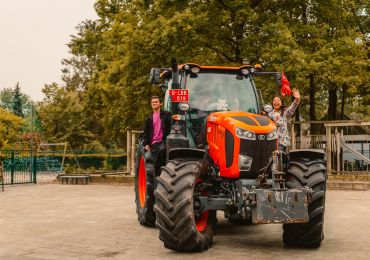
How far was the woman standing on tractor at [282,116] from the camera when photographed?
31.2 feet

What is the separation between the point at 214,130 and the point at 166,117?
1.73 m

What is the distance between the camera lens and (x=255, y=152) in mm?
8391

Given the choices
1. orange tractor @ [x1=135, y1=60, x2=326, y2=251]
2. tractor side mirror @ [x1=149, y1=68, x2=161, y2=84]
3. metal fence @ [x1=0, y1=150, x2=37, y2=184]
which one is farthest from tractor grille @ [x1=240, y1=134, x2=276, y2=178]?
metal fence @ [x1=0, y1=150, x2=37, y2=184]

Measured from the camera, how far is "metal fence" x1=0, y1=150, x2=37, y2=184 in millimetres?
24766

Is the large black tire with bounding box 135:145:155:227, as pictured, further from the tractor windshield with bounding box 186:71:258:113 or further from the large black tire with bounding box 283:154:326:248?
the large black tire with bounding box 283:154:326:248

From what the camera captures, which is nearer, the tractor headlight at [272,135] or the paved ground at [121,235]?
the paved ground at [121,235]

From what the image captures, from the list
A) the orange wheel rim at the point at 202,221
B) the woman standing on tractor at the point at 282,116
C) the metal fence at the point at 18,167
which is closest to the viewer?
the orange wheel rim at the point at 202,221

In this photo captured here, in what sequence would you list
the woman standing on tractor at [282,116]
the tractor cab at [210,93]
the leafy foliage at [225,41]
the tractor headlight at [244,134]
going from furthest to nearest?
the leafy foliage at [225,41] < the tractor cab at [210,93] < the woman standing on tractor at [282,116] < the tractor headlight at [244,134]

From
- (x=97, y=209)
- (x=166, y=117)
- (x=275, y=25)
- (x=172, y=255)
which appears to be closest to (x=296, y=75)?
(x=275, y=25)

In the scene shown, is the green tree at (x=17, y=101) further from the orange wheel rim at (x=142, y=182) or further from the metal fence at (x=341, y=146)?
the orange wheel rim at (x=142, y=182)

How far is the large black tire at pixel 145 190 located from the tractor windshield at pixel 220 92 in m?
1.56

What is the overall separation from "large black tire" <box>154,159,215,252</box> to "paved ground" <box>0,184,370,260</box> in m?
0.17

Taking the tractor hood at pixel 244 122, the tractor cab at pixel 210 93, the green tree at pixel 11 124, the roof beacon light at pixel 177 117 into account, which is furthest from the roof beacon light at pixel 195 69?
the green tree at pixel 11 124

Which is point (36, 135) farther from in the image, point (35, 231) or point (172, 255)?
point (172, 255)
